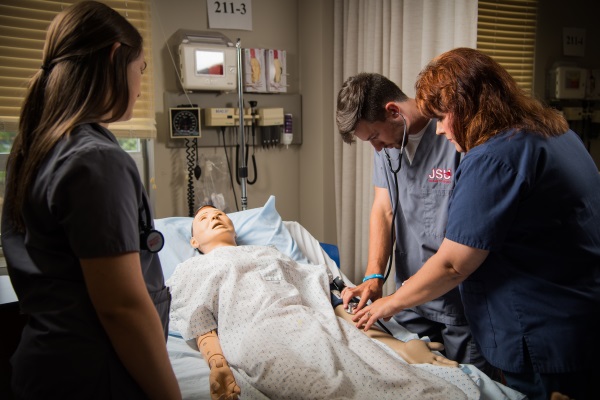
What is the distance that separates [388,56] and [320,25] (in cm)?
52

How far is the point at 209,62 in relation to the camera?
2.50 metres

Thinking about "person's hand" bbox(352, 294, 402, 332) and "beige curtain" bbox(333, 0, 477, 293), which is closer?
"person's hand" bbox(352, 294, 402, 332)

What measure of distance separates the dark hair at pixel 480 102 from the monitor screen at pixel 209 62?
1.54 metres

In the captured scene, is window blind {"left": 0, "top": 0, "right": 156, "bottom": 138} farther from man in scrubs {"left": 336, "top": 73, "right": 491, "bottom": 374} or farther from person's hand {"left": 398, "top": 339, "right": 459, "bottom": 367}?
person's hand {"left": 398, "top": 339, "right": 459, "bottom": 367}

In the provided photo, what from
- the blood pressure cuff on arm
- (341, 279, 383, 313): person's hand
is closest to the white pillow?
the blood pressure cuff on arm

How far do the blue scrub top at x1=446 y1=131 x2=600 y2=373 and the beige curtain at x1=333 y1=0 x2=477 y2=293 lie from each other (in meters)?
1.06

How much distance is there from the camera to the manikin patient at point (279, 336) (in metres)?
1.21

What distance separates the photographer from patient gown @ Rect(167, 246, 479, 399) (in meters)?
1.20

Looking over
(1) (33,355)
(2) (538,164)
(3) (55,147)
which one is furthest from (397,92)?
(1) (33,355)

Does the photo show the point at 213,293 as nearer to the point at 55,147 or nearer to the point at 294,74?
the point at 55,147

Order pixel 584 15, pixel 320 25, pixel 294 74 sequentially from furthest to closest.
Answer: pixel 294 74 < pixel 320 25 < pixel 584 15

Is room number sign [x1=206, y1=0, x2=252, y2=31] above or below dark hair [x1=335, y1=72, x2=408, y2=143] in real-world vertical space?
above

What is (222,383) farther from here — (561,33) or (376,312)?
(561,33)

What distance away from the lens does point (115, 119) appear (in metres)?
0.90
